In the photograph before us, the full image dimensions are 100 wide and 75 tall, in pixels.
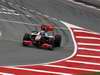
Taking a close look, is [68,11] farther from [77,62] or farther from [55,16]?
[77,62]

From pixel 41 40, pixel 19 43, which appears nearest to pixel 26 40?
pixel 19 43

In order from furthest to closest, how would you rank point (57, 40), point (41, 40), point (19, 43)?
point (57, 40) → point (19, 43) → point (41, 40)

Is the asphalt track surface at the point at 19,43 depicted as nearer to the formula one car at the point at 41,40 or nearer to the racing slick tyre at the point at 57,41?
the racing slick tyre at the point at 57,41

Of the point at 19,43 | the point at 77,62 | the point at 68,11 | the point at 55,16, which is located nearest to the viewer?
the point at 77,62

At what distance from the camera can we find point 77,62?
22969 millimetres

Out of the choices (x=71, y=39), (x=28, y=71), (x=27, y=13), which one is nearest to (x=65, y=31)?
(x=71, y=39)

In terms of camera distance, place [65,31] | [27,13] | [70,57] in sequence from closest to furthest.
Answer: [70,57], [65,31], [27,13]

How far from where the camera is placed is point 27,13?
2998 centimetres

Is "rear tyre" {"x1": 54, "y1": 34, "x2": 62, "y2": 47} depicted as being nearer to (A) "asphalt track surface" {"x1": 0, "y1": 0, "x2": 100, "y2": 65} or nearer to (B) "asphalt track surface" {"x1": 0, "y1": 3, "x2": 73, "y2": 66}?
(B) "asphalt track surface" {"x1": 0, "y1": 3, "x2": 73, "y2": 66}

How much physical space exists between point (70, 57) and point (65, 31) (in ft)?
15.6

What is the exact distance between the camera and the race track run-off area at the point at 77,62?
2033 centimetres

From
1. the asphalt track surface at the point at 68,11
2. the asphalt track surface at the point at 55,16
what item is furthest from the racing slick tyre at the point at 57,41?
the asphalt track surface at the point at 68,11

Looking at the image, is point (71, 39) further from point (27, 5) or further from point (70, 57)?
point (27, 5)

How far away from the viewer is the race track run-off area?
20.3 m
